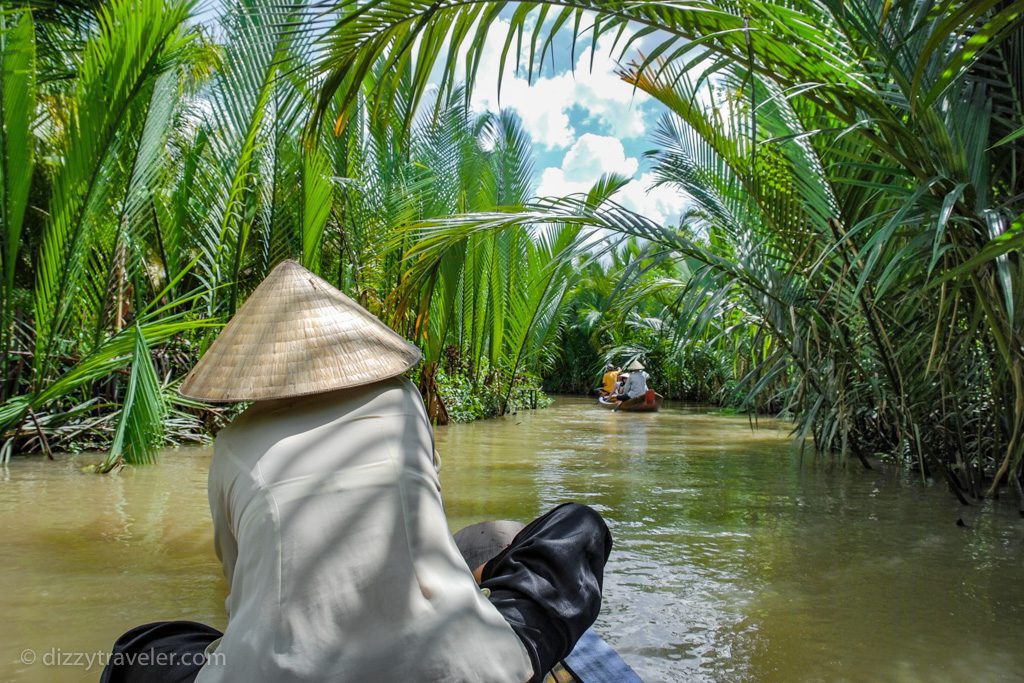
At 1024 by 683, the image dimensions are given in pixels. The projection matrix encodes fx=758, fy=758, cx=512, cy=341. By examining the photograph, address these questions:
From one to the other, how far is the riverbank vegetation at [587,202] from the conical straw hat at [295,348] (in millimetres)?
1109

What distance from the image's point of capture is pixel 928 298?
341 centimetres

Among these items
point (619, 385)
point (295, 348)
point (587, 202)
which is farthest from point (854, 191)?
point (619, 385)

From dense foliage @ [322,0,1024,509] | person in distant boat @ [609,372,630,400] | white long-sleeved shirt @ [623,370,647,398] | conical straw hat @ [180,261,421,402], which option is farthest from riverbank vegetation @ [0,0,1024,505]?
person in distant boat @ [609,372,630,400]

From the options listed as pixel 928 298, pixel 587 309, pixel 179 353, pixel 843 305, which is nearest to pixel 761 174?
pixel 843 305

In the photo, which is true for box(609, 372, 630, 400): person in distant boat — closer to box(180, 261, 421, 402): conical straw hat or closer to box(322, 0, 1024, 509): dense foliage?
box(322, 0, 1024, 509): dense foliage

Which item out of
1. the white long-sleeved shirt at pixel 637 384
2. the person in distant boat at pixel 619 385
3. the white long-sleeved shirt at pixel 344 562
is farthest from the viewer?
the person in distant boat at pixel 619 385

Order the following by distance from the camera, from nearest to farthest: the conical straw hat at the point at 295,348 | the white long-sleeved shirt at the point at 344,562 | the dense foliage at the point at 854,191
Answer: the white long-sleeved shirt at the point at 344,562, the conical straw hat at the point at 295,348, the dense foliage at the point at 854,191

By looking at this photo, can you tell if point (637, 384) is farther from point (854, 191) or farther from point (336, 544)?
Result: point (336, 544)

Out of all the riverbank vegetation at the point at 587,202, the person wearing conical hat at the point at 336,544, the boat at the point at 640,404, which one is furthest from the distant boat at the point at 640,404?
the person wearing conical hat at the point at 336,544

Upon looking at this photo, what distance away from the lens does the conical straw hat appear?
1.16 meters

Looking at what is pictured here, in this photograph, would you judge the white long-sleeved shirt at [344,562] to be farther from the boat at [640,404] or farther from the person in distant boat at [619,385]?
the person in distant boat at [619,385]

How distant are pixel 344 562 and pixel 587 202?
360 cm

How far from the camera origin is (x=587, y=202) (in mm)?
4398

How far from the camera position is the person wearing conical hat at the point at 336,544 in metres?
1.02
